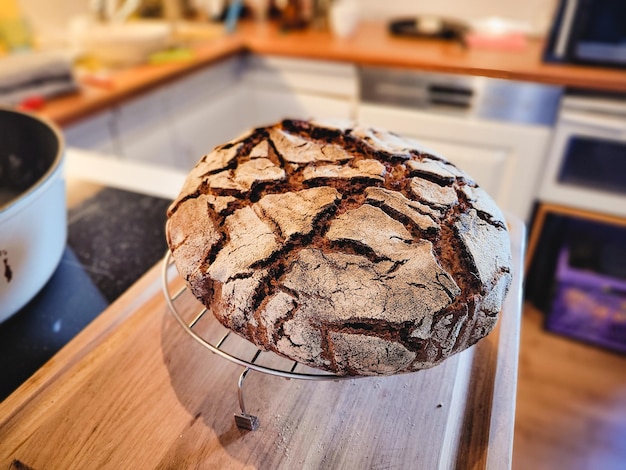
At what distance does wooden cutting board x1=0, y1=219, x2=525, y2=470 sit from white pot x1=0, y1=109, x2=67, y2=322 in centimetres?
11

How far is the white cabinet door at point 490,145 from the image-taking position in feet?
5.32

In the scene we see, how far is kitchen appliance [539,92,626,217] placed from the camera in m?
1.47

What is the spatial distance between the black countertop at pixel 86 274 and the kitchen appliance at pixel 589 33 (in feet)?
4.59

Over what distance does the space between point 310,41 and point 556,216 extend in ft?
4.01

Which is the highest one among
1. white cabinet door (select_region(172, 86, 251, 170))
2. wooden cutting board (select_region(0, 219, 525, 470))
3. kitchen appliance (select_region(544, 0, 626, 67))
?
kitchen appliance (select_region(544, 0, 626, 67))

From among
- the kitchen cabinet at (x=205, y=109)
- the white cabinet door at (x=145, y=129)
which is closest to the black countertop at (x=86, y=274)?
the white cabinet door at (x=145, y=129)

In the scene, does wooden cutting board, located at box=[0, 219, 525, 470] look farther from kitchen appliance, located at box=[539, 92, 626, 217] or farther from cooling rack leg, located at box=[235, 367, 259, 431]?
kitchen appliance, located at box=[539, 92, 626, 217]

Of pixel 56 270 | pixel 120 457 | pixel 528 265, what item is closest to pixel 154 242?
pixel 56 270

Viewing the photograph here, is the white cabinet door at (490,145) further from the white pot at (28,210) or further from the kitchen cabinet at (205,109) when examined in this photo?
the white pot at (28,210)

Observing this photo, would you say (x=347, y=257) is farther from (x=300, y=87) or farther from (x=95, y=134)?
(x=300, y=87)

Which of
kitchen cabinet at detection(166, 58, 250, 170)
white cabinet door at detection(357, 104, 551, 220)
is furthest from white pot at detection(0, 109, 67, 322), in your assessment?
white cabinet door at detection(357, 104, 551, 220)

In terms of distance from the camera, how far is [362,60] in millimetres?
1711

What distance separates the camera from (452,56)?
5.51ft

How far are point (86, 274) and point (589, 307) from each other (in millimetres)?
1651
